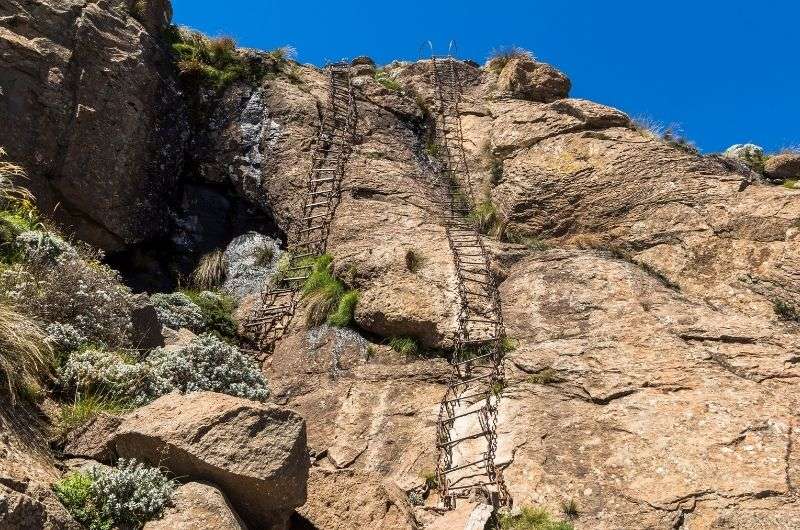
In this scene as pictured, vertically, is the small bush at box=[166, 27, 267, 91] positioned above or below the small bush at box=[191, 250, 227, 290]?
above

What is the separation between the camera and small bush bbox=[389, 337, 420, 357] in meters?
10.9

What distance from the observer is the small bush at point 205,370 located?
8.73 m

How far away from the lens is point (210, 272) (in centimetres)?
1390

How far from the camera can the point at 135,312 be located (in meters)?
9.74

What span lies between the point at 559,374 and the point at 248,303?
602cm

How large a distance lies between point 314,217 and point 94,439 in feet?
26.2

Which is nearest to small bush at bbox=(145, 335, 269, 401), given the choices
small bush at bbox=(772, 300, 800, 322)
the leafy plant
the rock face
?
the rock face

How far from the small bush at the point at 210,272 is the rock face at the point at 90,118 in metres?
1.13

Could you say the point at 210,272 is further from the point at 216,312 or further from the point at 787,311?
the point at 787,311

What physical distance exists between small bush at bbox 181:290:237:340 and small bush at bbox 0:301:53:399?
4.99 m

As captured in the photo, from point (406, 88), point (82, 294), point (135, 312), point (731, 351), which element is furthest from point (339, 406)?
point (406, 88)

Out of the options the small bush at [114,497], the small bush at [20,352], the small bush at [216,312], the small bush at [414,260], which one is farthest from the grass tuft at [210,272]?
the small bush at [114,497]

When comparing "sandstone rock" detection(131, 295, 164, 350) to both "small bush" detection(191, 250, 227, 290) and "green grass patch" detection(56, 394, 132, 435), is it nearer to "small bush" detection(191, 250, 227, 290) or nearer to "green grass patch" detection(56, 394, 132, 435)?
"green grass patch" detection(56, 394, 132, 435)

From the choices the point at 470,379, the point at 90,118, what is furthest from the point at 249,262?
the point at 470,379
